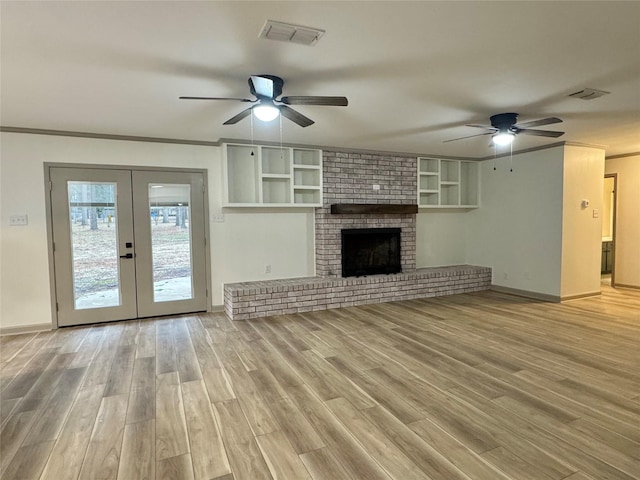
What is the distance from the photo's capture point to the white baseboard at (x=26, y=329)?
4461mm

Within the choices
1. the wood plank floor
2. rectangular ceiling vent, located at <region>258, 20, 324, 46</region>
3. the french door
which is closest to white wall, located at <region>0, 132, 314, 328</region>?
the french door

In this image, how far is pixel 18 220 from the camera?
176 inches

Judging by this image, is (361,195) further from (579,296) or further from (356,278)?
(579,296)

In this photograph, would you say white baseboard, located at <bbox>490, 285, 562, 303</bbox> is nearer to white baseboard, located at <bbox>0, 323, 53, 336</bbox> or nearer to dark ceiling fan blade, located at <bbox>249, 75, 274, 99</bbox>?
dark ceiling fan blade, located at <bbox>249, 75, 274, 99</bbox>

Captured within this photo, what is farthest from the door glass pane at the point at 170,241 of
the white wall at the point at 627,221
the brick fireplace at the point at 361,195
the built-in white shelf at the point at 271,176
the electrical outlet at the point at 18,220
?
the white wall at the point at 627,221

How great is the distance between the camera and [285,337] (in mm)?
4238

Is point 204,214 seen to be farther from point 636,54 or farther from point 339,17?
point 636,54

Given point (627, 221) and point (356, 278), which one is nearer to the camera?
point (356, 278)

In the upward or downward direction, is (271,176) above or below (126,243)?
above

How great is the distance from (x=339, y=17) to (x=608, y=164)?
7.40 m

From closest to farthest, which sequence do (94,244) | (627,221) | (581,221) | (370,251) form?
1. (94,244)
2. (581,221)
3. (370,251)
4. (627,221)

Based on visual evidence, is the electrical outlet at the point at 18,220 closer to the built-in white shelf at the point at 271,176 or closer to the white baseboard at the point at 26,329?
the white baseboard at the point at 26,329

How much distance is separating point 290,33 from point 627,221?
753 cm

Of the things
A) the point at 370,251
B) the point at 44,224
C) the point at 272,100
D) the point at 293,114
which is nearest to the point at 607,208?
the point at 370,251
